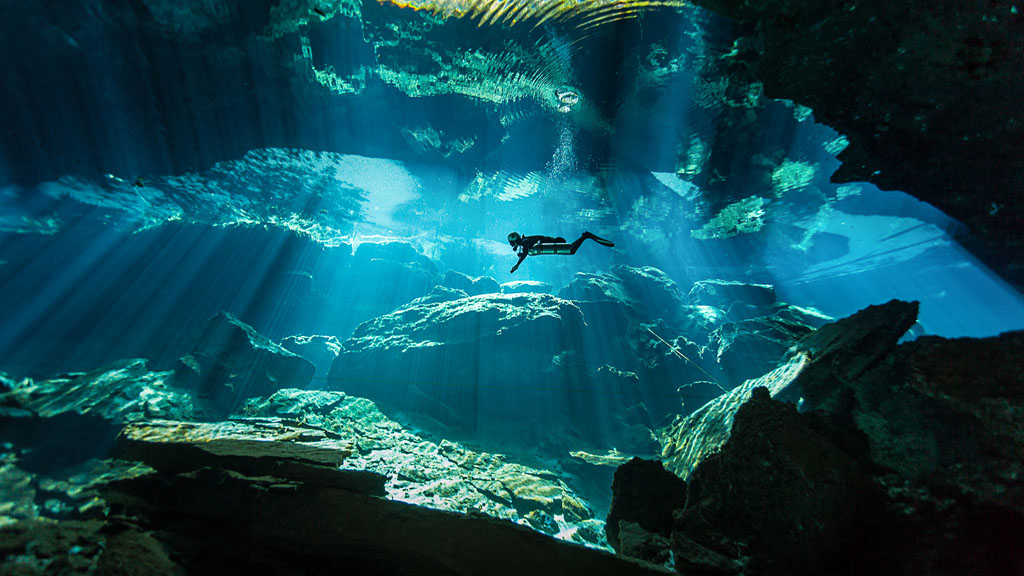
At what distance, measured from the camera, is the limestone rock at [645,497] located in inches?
164

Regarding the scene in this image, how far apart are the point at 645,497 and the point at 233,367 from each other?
1304 centimetres

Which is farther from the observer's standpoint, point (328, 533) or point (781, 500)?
point (781, 500)

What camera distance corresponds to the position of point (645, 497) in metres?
4.34

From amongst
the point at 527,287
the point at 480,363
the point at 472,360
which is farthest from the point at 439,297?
the point at 527,287

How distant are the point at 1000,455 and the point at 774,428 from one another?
6.55 feet

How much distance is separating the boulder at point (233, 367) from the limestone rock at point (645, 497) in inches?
361

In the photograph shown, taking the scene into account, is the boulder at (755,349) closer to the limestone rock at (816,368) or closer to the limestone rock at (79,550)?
the limestone rock at (816,368)

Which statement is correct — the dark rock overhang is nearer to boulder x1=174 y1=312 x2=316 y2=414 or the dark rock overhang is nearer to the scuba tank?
the scuba tank

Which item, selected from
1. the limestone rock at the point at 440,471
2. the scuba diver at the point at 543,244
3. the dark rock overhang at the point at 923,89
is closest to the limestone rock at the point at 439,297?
the limestone rock at the point at 440,471

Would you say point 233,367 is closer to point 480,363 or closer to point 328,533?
point 480,363

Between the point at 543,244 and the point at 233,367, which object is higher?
the point at 233,367

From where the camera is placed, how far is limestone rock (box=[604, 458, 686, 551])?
4.16m

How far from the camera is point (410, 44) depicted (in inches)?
311

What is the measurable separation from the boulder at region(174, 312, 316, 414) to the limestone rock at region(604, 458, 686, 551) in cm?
917
